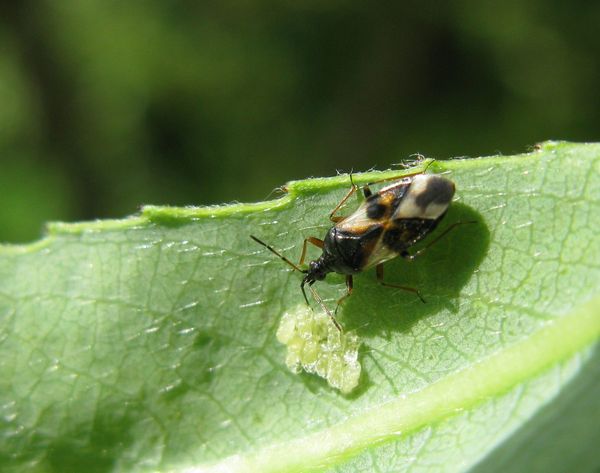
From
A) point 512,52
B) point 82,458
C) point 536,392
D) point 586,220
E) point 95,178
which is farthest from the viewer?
point 95,178

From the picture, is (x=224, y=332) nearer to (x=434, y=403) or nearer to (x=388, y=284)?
(x=388, y=284)

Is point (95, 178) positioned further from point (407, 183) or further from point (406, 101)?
point (407, 183)

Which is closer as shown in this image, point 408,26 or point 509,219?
point 509,219

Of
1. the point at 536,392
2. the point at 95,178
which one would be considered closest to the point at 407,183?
the point at 536,392

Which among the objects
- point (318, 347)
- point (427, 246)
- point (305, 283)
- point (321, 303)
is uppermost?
point (305, 283)

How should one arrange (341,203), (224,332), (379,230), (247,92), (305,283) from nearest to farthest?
(224,332) < (341,203) < (305,283) < (379,230) < (247,92)

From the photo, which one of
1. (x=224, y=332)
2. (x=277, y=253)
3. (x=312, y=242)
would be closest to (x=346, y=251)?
(x=312, y=242)

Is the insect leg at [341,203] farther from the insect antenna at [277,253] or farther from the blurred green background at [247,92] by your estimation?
the blurred green background at [247,92]
